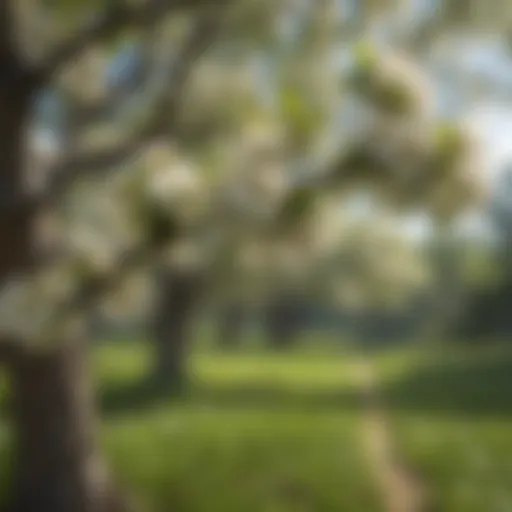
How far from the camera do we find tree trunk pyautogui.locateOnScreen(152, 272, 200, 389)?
660 millimetres

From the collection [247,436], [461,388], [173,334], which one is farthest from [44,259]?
[461,388]

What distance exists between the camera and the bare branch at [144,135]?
0.59 m

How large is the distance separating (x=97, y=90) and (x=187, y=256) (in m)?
0.17

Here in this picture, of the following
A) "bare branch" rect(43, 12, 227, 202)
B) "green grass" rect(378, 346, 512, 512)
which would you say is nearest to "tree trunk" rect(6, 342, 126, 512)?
"bare branch" rect(43, 12, 227, 202)

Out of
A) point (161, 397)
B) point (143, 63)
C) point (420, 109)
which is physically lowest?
point (161, 397)

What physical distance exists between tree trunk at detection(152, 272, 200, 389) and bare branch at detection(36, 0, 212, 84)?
0.67 ft

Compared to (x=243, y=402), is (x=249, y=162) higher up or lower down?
higher up

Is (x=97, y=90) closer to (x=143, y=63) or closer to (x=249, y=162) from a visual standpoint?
(x=143, y=63)

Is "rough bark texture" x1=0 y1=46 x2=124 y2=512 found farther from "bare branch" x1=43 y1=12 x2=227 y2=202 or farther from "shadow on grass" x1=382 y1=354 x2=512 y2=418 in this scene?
"shadow on grass" x1=382 y1=354 x2=512 y2=418

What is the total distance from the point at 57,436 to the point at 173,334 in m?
0.14

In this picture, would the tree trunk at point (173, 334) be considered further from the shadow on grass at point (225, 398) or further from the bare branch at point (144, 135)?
the bare branch at point (144, 135)

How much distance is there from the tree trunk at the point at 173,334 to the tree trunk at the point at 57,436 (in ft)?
0.22

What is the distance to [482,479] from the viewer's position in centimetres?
66

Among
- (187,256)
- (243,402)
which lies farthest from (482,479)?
(187,256)
